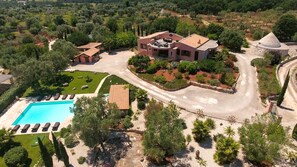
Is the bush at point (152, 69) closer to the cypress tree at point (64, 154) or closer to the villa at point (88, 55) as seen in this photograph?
the villa at point (88, 55)

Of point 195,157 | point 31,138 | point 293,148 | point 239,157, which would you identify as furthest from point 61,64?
point 293,148

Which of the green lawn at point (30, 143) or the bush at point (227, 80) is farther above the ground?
the bush at point (227, 80)

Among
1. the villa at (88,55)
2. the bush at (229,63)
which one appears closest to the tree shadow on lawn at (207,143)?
the bush at (229,63)

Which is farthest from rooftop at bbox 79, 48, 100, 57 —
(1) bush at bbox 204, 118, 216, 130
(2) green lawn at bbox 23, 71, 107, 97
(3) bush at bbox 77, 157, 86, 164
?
(1) bush at bbox 204, 118, 216, 130

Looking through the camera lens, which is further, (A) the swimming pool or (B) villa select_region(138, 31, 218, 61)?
(B) villa select_region(138, 31, 218, 61)

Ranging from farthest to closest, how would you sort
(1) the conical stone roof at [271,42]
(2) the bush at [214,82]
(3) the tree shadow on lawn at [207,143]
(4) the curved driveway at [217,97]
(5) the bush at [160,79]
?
(1) the conical stone roof at [271,42] → (5) the bush at [160,79] → (2) the bush at [214,82] → (4) the curved driveway at [217,97] → (3) the tree shadow on lawn at [207,143]

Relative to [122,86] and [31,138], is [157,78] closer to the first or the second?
[122,86]

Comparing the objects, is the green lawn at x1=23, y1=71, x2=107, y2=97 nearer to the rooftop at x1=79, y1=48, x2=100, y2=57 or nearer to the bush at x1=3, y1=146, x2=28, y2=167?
the rooftop at x1=79, y1=48, x2=100, y2=57
